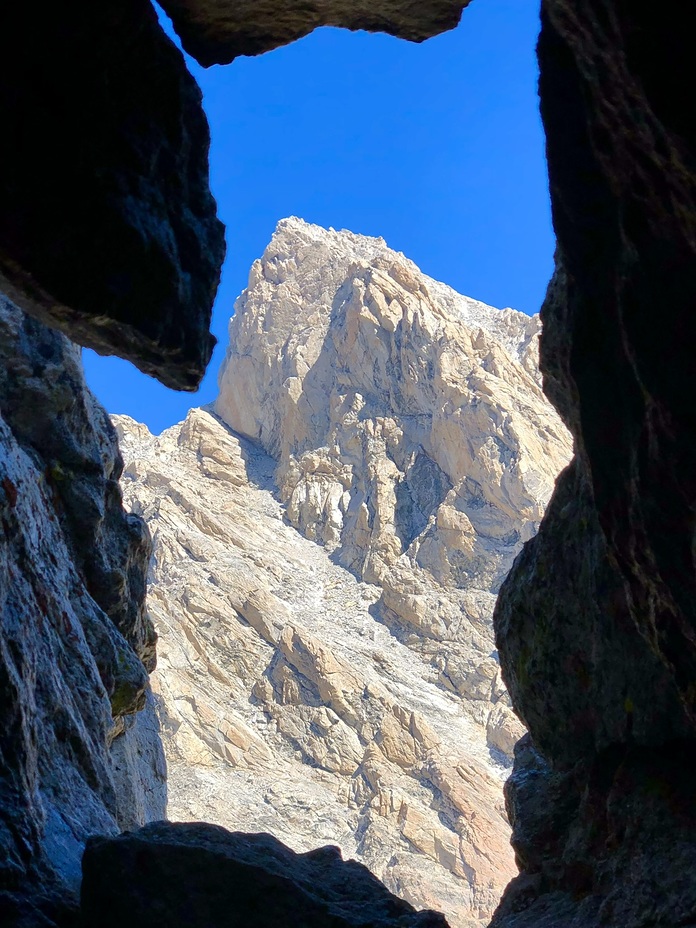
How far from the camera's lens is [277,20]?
9398 millimetres

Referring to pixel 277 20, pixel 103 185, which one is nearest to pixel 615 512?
pixel 103 185

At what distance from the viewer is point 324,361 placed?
123188mm

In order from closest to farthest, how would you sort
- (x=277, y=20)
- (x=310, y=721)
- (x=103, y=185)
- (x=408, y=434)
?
(x=103, y=185) < (x=277, y=20) < (x=310, y=721) < (x=408, y=434)

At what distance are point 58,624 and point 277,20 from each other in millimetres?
7460

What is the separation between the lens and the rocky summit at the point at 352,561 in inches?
2844

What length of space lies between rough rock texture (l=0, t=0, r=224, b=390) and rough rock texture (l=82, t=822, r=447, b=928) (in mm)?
4476

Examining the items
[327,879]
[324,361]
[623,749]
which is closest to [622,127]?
[623,749]

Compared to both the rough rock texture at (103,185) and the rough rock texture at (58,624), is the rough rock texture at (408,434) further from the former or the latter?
the rough rock texture at (103,185)

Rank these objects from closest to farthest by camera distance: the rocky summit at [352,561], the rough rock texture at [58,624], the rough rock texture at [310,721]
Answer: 1. the rough rock texture at [58,624]
2. the rough rock texture at [310,721]
3. the rocky summit at [352,561]

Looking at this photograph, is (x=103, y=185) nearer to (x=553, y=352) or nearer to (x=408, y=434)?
(x=553, y=352)

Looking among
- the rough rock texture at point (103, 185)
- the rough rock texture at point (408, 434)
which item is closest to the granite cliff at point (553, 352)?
the rough rock texture at point (103, 185)

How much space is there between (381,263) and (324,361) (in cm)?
1645

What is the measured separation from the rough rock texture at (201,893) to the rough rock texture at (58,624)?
0.44 meters

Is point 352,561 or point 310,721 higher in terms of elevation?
point 352,561
